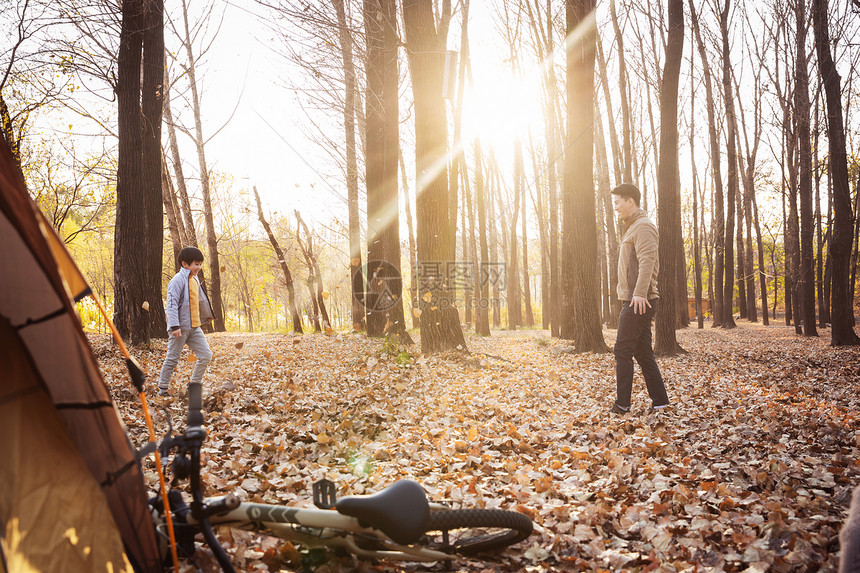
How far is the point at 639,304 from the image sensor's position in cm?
518

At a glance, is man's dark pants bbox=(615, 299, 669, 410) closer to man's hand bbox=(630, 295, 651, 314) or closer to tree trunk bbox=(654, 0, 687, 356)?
man's hand bbox=(630, 295, 651, 314)

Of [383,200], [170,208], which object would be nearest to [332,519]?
[383,200]

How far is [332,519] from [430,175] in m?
7.71

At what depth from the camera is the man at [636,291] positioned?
517cm

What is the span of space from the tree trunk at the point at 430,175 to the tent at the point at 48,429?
300 inches

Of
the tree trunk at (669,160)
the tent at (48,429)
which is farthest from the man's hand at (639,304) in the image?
the tree trunk at (669,160)

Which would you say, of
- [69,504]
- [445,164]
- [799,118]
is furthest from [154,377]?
[799,118]

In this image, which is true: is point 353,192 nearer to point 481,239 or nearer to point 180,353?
point 481,239

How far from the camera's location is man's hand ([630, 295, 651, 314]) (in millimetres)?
5164

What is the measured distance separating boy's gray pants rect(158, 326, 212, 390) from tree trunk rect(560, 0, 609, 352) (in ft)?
27.5

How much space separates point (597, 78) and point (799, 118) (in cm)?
757

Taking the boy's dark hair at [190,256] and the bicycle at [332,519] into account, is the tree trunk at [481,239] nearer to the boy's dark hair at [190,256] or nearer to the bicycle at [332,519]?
the boy's dark hair at [190,256]

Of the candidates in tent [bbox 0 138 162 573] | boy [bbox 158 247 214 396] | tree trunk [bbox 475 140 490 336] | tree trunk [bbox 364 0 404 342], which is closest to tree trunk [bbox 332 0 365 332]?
tree trunk [bbox 364 0 404 342]

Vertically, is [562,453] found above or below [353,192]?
below
